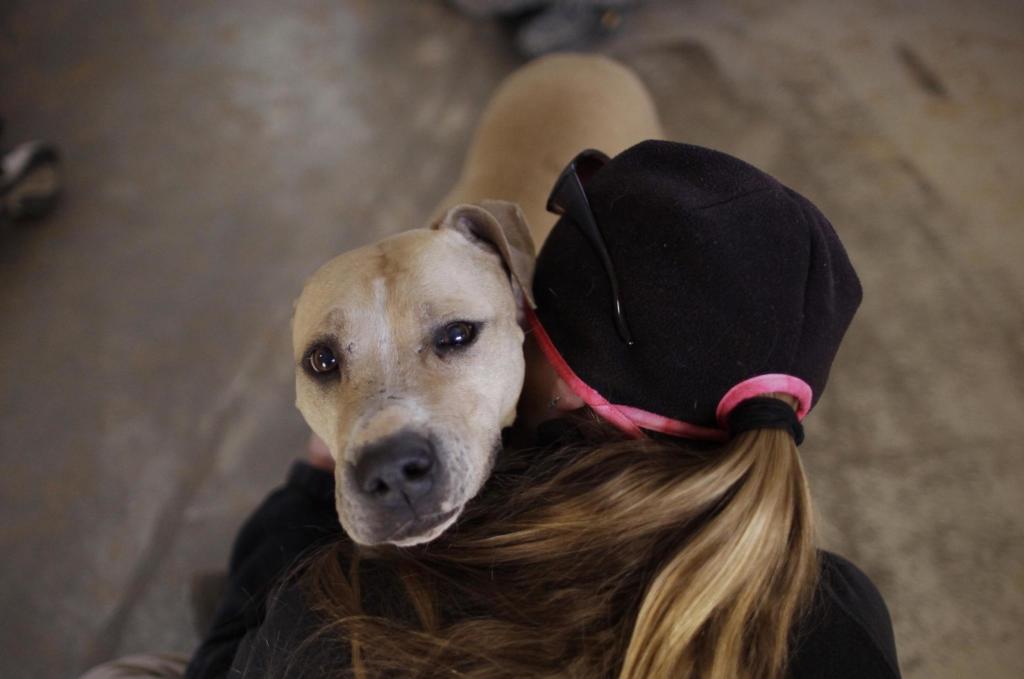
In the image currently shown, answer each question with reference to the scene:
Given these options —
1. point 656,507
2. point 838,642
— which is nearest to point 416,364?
point 656,507

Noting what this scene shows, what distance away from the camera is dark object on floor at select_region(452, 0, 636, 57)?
336 centimetres

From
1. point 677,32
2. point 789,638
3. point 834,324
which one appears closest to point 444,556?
point 789,638

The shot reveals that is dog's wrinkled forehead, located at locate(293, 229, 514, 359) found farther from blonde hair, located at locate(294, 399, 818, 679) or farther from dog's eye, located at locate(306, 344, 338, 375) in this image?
blonde hair, located at locate(294, 399, 818, 679)

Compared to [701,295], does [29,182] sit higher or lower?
lower

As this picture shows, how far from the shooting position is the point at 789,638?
51.9 inches

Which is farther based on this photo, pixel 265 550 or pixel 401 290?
pixel 265 550

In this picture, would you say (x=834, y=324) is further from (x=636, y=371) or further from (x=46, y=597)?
(x=46, y=597)

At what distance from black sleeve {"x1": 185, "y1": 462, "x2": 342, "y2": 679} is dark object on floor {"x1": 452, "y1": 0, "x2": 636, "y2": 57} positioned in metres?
2.35

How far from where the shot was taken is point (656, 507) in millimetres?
1264

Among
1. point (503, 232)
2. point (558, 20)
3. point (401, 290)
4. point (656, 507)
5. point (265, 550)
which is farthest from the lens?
point (558, 20)

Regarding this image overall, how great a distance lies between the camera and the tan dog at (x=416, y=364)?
135 cm

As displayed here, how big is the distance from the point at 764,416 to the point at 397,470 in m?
0.68

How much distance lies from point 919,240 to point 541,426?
7.08 feet

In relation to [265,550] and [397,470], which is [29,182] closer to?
[265,550]
